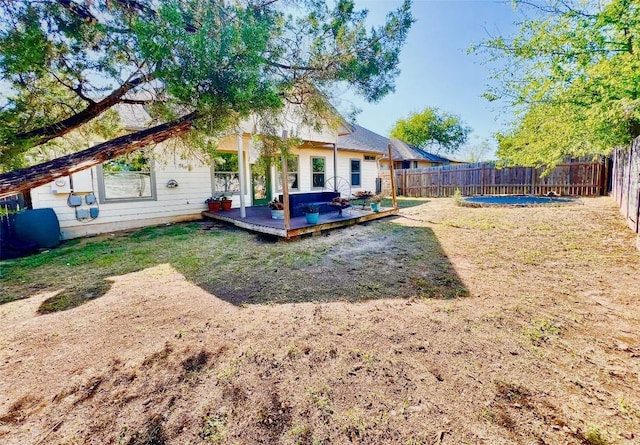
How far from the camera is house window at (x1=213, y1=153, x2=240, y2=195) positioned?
31.4 ft

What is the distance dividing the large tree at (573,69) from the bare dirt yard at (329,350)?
2512 mm

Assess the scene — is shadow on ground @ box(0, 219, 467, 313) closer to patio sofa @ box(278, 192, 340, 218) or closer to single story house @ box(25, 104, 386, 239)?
single story house @ box(25, 104, 386, 239)

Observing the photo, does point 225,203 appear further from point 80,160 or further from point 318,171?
point 80,160

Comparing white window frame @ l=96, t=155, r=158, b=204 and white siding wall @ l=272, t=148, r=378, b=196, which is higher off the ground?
white siding wall @ l=272, t=148, r=378, b=196

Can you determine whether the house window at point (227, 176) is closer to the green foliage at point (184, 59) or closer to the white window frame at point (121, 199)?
the white window frame at point (121, 199)

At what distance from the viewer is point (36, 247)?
19.8 ft

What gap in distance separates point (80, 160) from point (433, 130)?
3899cm

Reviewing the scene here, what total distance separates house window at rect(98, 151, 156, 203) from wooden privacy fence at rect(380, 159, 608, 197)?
33.3 ft

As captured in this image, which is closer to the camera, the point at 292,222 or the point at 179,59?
the point at 179,59

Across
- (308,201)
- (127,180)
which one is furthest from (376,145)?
(127,180)

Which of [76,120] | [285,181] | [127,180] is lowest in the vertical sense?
[285,181]

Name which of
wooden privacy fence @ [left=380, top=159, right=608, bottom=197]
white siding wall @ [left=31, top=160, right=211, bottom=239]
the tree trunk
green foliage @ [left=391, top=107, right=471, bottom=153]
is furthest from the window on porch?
green foliage @ [left=391, top=107, right=471, bottom=153]

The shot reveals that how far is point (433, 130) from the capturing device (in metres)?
36.3

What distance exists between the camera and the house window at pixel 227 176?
956cm
